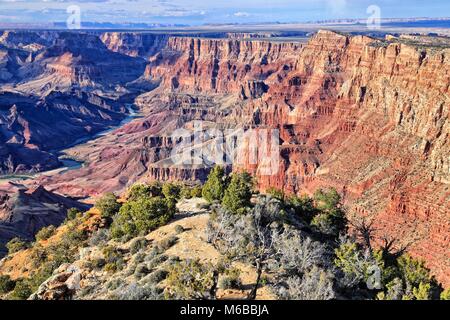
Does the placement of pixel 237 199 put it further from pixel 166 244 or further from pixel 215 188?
pixel 166 244

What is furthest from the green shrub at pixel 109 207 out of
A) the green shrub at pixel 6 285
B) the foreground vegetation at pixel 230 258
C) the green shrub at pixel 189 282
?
the green shrub at pixel 189 282

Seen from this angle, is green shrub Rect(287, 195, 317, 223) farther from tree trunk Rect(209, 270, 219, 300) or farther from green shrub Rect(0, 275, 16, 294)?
green shrub Rect(0, 275, 16, 294)

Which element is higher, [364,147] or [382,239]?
[364,147]

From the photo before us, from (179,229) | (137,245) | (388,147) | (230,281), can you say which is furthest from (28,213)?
(230,281)

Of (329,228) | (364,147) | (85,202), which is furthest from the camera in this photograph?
(85,202)

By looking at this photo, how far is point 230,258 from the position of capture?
26.6m

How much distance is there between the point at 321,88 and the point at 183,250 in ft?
297

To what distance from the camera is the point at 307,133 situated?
90750 mm

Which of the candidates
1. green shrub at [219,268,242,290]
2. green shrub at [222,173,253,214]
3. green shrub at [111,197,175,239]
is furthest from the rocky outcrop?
green shrub at [219,268,242,290]

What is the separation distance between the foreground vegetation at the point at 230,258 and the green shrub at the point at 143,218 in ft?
0.24

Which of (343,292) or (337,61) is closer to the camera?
(343,292)

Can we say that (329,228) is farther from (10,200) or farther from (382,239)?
(10,200)
